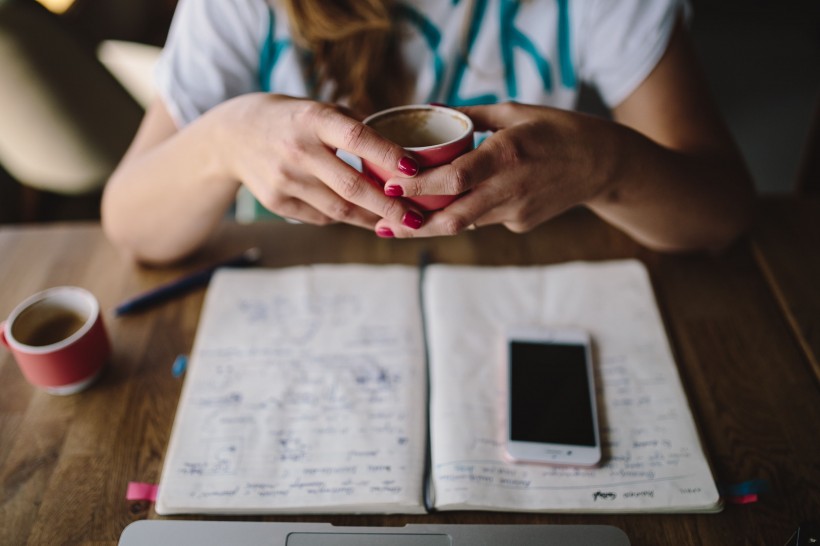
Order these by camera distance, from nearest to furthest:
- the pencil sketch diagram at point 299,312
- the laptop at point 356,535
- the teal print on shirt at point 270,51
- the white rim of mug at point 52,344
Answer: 1. the laptop at point 356,535
2. the white rim of mug at point 52,344
3. the pencil sketch diagram at point 299,312
4. the teal print on shirt at point 270,51

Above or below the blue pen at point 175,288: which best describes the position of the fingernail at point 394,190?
above

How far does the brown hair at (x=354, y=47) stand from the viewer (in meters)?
0.78

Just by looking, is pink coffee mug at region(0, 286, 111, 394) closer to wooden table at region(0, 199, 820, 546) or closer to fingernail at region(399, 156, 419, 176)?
wooden table at region(0, 199, 820, 546)

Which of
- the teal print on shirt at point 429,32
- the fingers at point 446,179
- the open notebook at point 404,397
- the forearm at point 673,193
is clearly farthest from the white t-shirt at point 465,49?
the fingers at point 446,179

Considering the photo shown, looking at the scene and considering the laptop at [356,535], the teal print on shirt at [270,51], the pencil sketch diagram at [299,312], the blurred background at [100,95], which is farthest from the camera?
the blurred background at [100,95]

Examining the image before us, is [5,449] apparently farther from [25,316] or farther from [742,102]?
[742,102]

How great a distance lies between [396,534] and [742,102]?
94.1 inches

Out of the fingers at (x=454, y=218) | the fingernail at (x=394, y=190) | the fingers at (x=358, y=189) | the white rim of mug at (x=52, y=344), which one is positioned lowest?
the white rim of mug at (x=52, y=344)

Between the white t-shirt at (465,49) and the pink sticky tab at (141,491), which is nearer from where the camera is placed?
the pink sticky tab at (141,491)

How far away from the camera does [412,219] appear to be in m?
0.58

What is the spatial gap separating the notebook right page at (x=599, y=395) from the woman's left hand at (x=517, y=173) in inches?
4.7

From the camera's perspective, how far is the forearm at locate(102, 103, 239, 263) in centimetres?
73

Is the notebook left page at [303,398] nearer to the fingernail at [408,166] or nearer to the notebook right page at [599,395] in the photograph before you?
the notebook right page at [599,395]

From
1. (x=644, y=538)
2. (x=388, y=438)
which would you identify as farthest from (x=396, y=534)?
(x=644, y=538)
